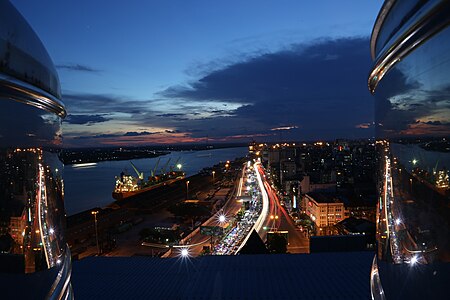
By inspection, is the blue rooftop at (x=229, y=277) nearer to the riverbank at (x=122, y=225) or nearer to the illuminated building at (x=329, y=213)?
the riverbank at (x=122, y=225)

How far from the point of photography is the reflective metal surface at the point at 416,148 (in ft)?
1.22

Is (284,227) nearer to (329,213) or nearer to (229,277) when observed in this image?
(329,213)

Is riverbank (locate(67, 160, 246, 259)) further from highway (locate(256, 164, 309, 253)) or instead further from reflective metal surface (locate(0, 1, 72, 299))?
reflective metal surface (locate(0, 1, 72, 299))

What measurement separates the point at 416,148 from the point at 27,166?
2.13 ft

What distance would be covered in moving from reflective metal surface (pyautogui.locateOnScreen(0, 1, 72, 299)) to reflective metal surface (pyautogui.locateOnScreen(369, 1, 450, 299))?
0.59 m

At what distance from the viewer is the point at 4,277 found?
44cm

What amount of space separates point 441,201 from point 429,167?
2.2 inches

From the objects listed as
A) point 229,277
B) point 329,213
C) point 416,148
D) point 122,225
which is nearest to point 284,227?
point 329,213

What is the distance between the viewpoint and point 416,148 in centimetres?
45

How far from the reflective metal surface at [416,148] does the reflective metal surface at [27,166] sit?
589 mm

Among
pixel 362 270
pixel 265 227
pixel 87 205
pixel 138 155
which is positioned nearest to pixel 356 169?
pixel 265 227

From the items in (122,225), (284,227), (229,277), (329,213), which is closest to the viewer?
(229,277)

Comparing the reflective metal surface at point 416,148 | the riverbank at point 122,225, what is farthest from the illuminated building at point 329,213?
the reflective metal surface at point 416,148

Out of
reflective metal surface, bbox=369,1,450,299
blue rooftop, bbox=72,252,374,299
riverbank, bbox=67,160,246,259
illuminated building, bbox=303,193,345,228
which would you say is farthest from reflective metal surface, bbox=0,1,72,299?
illuminated building, bbox=303,193,345,228
